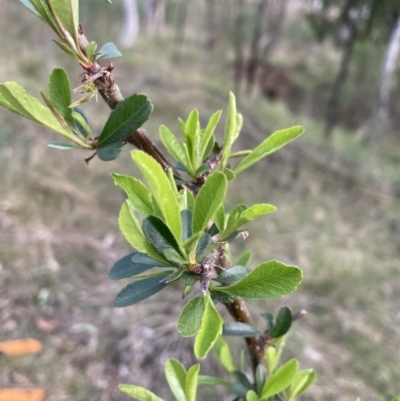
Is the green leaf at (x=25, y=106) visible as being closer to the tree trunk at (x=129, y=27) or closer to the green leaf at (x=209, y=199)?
the green leaf at (x=209, y=199)

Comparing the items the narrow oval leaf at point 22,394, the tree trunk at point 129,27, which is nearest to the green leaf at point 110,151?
the narrow oval leaf at point 22,394

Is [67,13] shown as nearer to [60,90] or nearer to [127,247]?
[60,90]

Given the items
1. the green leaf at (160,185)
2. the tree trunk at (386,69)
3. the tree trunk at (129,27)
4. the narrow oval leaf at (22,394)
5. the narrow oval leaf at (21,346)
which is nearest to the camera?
the green leaf at (160,185)

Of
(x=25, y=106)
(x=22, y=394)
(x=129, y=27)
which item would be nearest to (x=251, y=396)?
(x=25, y=106)

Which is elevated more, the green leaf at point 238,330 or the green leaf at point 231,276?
the green leaf at point 231,276

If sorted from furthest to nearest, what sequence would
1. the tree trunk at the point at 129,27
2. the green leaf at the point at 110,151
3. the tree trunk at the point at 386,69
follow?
the tree trunk at the point at 129,27 → the tree trunk at the point at 386,69 → the green leaf at the point at 110,151

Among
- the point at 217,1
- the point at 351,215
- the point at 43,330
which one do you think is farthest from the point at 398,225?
the point at 217,1

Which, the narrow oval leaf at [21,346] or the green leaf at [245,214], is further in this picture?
the narrow oval leaf at [21,346]
